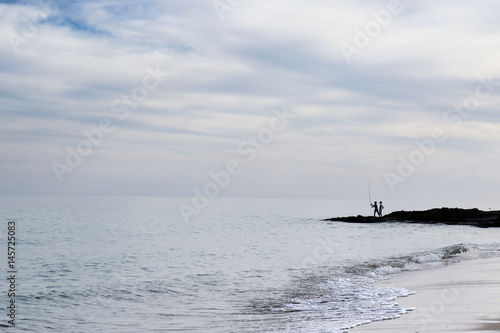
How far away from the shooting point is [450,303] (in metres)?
11.6

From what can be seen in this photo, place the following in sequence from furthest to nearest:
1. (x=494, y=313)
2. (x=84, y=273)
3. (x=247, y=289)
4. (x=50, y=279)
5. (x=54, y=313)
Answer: (x=84, y=273)
(x=50, y=279)
(x=247, y=289)
(x=54, y=313)
(x=494, y=313)

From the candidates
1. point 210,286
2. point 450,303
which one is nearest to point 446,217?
point 210,286

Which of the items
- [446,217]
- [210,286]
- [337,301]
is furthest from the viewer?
[446,217]

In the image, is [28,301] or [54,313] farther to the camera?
[28,301]

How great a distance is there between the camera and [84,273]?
2173cm

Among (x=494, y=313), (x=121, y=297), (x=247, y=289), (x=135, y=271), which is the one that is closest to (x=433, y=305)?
(x=494, y=313)

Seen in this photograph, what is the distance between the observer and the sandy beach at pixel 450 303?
9297 millimetres

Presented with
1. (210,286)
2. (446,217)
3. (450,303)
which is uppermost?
(446,217)

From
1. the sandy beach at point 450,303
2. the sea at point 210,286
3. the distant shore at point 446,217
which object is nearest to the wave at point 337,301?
the sea at point 210,286

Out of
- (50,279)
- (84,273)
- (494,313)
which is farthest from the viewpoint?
(84,273)

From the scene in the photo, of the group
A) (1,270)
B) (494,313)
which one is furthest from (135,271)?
(494,313)

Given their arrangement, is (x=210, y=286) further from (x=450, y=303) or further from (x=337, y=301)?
(x=450, y=303)

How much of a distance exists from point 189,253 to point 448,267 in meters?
15.7

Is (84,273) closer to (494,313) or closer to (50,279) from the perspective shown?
(50,279)
